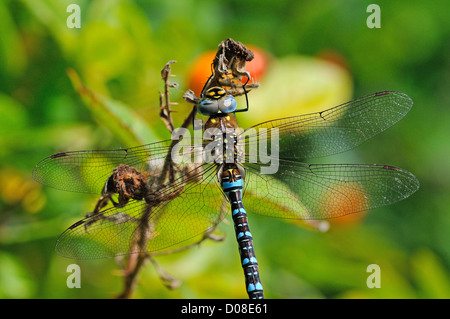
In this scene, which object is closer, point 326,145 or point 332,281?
point 326,145

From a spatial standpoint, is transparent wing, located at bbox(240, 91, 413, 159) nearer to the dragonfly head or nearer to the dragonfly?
the dragonfly

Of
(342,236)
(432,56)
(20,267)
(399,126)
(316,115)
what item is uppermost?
(432,56)

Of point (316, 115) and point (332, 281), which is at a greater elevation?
point (316, 115)

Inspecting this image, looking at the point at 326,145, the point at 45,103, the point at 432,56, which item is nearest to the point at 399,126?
the point at 432,56

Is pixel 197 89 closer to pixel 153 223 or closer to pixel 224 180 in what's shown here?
pixel 224 180
